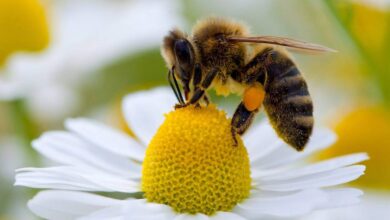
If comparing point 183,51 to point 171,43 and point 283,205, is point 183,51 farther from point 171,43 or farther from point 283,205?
point 283,205

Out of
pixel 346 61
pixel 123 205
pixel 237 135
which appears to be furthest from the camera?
pixel 346 61

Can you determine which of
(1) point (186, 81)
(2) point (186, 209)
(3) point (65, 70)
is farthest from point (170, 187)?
(3) point (65, 70)

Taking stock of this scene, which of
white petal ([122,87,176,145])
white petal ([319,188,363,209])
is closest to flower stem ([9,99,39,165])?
white petal ([122,87,176,145])

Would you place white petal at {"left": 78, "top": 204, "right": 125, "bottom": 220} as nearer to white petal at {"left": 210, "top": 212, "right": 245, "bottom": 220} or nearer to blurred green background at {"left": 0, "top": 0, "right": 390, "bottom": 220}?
white petal at {"left": 210, "top": 212, "right": 245, "bottom": 220}

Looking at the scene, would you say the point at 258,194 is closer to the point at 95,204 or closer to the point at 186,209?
the point at 186,209

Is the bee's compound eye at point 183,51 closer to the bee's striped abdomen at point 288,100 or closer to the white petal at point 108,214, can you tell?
the bee's striped abdomen at point 288,100

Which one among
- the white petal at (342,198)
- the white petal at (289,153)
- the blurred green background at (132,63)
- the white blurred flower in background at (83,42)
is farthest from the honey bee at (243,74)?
the white blurred flower in background at (83,42)
